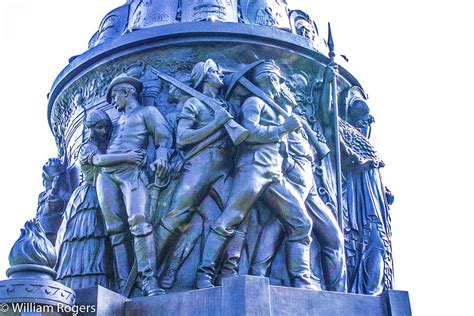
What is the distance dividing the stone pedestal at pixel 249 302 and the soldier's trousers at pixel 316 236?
2.85ft

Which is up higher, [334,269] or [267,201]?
[267,201]

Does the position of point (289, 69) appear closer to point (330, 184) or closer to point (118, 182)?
point (330, 184)

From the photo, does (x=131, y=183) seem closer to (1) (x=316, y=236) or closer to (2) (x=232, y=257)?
(2) (x=232, y=257)

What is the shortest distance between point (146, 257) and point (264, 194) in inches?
87.2

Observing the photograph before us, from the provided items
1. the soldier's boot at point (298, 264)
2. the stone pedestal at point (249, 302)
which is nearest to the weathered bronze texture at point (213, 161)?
the soldier's boot at point (298, 264)

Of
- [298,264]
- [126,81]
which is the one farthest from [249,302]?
[126,81]

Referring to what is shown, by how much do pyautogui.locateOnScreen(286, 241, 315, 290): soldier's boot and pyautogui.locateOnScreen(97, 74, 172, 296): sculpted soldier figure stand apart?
7.05ft

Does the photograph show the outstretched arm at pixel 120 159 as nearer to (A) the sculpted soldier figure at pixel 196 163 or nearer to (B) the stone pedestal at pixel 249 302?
(A) the sculpted soldier figure at pixel 196 163

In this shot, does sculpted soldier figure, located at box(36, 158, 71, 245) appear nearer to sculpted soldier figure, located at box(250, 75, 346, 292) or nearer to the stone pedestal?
the stone pedestal

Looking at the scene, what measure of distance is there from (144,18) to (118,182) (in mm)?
4201

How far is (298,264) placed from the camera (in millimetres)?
13461

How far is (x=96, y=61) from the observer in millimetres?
16312

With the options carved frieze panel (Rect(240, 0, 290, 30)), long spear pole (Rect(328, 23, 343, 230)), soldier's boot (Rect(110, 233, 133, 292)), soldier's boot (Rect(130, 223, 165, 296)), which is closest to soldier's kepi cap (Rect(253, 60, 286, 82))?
long spear pole (Rect(328, 23, 343, 230))

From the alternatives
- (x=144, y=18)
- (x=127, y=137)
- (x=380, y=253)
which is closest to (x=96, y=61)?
(x=144, y=18)
